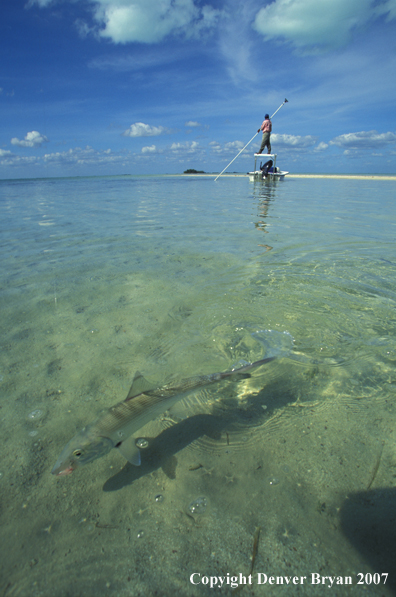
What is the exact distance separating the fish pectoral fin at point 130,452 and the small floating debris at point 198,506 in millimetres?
432

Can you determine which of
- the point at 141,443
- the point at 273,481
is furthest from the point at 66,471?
the point at 273,481

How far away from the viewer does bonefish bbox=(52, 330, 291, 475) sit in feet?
5.94

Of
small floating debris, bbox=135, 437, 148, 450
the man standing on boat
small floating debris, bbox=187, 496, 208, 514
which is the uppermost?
the man standing on boat

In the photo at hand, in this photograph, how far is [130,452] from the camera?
1.91 m

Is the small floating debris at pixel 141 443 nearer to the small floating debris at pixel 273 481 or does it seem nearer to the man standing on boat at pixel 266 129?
the small floating debris at pixel 273 481

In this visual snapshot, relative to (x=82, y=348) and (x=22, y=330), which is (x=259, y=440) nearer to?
(x=82, y=348)

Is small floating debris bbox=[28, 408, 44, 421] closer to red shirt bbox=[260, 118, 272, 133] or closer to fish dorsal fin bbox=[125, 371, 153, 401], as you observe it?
fish dorsal fin bbox=[125, 371, 153, 401]

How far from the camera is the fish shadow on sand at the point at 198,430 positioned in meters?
2.02

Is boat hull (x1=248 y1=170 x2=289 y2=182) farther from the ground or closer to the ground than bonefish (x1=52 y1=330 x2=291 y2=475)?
farther from the ground

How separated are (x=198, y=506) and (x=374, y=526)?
1.05 meters

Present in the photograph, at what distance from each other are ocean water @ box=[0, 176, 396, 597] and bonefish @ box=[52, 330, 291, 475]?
0.26 m
